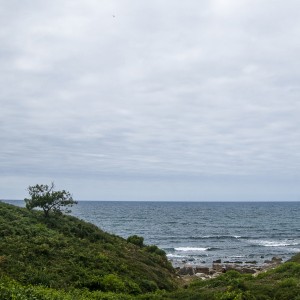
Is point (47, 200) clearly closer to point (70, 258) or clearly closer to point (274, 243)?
point (70, 258)

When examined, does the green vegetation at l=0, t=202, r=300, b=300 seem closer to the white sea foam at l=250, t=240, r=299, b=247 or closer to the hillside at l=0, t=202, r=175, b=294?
the hillside at l=0, t=202, r=175, b=294

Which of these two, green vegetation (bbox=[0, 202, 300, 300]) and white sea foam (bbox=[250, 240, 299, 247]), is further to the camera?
white sea foam (bbox=[250, 240, 299, 247])

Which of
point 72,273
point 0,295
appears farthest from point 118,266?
point 0,295

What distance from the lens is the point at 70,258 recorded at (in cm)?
2800

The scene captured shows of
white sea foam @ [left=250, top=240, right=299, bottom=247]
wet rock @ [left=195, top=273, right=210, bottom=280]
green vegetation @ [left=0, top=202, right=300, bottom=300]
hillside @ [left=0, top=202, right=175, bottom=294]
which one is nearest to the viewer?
green vegetation @ [left=0, top=202, right=300, bottom=300]

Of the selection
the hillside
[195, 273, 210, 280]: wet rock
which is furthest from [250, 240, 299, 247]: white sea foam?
the hillside

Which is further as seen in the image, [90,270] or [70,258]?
[70,258]

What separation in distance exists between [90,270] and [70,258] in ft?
6.03

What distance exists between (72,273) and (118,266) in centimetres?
453

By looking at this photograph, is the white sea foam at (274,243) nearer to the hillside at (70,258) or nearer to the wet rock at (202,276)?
the wet rock at (202,276)

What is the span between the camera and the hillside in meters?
24.2

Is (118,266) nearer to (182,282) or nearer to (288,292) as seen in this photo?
(182,282)

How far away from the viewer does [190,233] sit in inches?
3713

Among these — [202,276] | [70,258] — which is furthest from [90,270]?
[202,276]
